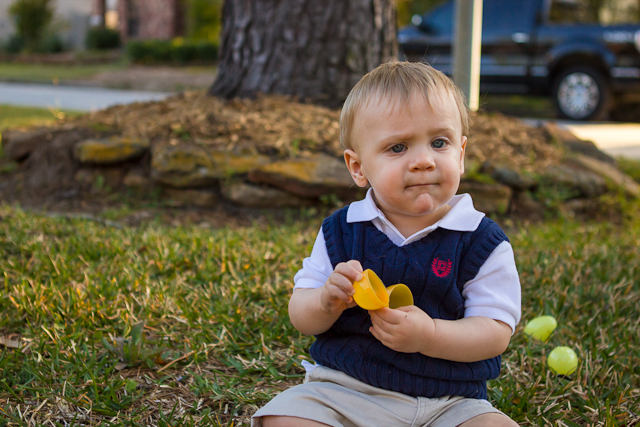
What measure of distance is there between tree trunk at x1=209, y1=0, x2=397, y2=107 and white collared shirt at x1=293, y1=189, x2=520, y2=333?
10.2ft

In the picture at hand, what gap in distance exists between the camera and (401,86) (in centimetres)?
167

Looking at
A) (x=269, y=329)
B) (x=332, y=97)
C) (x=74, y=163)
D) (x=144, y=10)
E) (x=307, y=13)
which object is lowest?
(x=269, y=329)

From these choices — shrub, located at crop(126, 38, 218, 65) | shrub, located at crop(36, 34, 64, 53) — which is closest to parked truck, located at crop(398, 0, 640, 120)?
shrub, located at crop(126, 38, 218, 65)

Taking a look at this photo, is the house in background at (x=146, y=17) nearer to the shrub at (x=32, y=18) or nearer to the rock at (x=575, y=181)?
the shrub at (x=32, y=18)

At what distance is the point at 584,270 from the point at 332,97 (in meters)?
2.38

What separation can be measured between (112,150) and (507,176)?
2.65 metres

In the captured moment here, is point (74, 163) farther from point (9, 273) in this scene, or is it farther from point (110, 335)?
point (110, 335)

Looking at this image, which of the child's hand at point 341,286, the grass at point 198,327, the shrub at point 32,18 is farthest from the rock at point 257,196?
the shrub at point 32,18

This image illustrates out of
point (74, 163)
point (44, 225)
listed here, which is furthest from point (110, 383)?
point (74, 163)

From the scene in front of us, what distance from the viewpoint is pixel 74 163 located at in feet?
14.9

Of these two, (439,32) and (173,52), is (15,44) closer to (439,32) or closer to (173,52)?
(173,52)

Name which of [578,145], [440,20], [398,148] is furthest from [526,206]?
[440,20]

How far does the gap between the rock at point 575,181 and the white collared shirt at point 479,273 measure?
114 inches

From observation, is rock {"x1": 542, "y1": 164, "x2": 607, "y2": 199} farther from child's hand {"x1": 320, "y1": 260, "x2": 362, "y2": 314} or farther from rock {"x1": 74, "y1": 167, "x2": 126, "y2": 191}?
child's hand {"x1": 320, "y1": 260, "x2": 362, "y2": 314}
